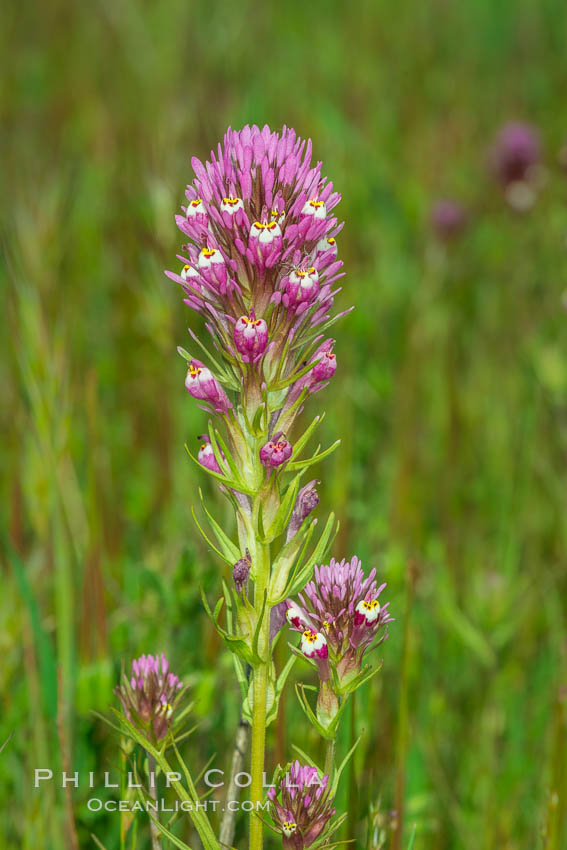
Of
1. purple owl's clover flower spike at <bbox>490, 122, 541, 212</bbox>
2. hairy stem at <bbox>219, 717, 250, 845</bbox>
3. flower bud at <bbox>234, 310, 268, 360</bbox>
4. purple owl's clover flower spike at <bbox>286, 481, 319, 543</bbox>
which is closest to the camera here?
flower bud at <bbox>234, 310, 268, 360</bbox>

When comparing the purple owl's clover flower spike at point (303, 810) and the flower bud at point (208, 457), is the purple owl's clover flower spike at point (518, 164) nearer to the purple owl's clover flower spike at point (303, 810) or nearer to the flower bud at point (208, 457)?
the flower bud at point (208, 457)

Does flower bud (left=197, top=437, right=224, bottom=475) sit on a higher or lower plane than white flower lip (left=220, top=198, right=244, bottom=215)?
lower

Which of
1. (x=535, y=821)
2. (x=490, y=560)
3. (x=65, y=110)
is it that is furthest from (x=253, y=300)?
(x=65, y=110)

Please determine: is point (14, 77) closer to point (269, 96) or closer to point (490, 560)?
point (269, 96)

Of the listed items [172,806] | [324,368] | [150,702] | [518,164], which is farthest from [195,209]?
[518,164]

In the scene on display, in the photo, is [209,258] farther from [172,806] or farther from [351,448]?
[351,448]

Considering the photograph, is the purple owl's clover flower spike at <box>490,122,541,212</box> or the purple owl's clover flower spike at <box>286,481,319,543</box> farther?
the purple owl's clover flower spike at <box>490,122,541,212</box>

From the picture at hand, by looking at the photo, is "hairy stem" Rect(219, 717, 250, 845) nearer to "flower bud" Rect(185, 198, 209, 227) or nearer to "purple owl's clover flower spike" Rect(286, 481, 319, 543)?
"purple owl's clover flower spike" Rect(286, 481, 319, 543)

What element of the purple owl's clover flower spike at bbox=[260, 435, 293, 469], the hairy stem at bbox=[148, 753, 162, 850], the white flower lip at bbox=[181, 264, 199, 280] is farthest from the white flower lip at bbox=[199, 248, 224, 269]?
the hairy stem at bbox=[148, 753, 162, 850]
